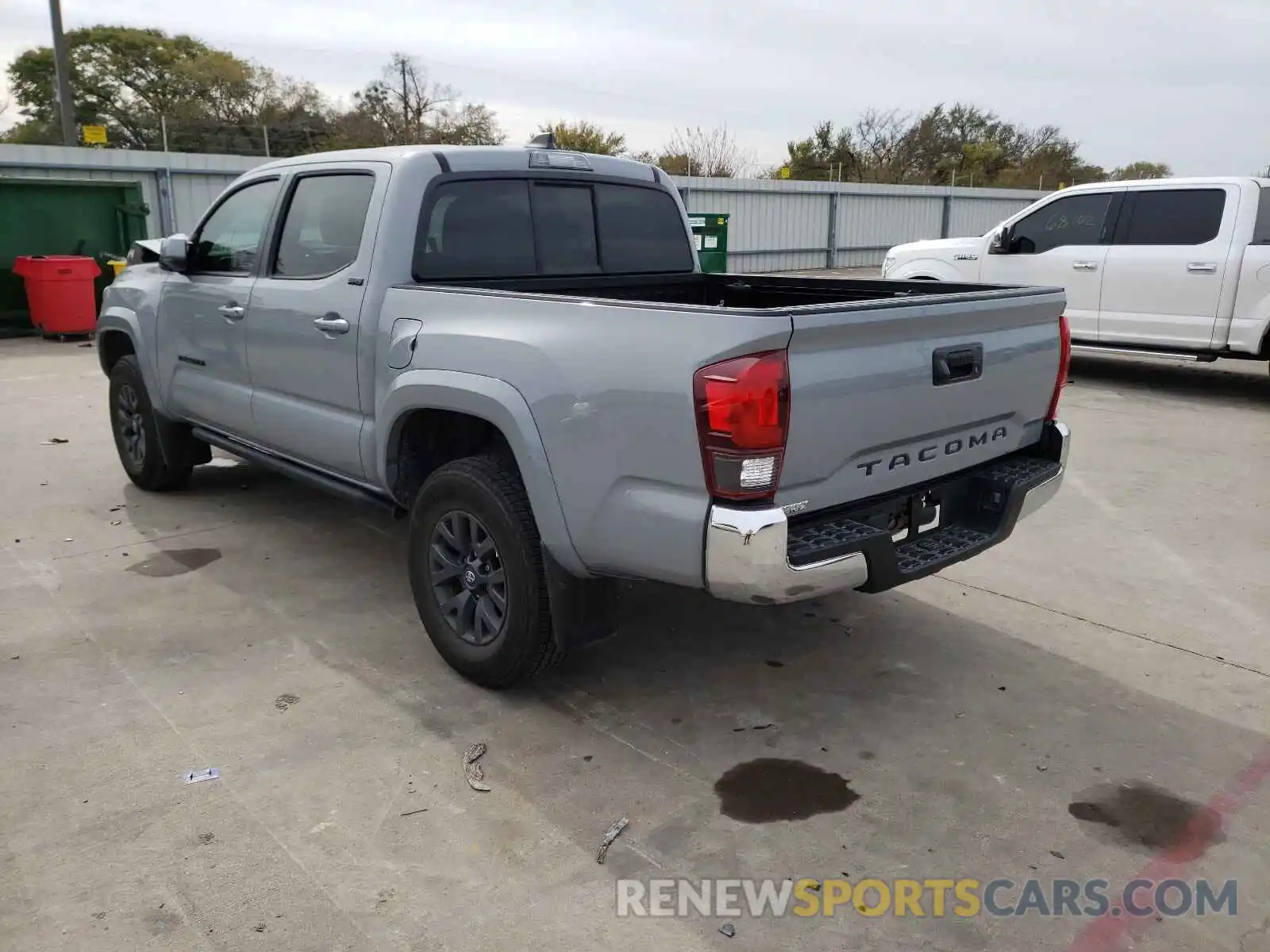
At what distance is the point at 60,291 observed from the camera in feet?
41.1

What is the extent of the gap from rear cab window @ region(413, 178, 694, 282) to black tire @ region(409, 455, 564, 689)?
0.96 m

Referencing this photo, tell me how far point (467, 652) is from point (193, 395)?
8.48 feet

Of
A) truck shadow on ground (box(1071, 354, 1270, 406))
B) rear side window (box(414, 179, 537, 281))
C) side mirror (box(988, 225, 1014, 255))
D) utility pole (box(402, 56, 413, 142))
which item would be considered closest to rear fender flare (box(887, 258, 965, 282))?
side mirror (box(988, 225, 1014, 255))

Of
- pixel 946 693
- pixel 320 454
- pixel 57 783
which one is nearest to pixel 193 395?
pixel 320 454

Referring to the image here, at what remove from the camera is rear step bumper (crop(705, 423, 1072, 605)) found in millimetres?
2816

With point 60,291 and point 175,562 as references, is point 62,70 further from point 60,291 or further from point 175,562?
point 175,562

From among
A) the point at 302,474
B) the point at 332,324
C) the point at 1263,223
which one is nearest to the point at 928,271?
the point at 1263,223

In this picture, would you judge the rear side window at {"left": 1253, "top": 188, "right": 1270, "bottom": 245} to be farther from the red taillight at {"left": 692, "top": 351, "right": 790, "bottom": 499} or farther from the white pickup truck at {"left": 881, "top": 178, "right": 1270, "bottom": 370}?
the red taillight at {"left": 692, "top": 351, "right": 790, "bottom": 499}

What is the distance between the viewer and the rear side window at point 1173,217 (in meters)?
9.19

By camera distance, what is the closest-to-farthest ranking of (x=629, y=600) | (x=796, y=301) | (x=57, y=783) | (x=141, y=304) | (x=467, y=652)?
(x=57, y=783)
(x=467, y=652)
(x=629, y=600)
(x=796, y=301)
(x=141, y=304)

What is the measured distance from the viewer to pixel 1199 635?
4277 millimetres

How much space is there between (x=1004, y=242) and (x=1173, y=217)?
5.40ft

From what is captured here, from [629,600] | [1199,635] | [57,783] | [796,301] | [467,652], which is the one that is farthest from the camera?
[796,301]

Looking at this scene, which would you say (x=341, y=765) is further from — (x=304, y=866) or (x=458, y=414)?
(x=458, y=414)
